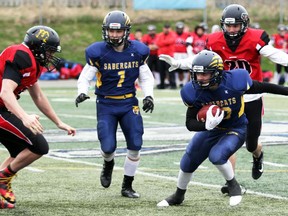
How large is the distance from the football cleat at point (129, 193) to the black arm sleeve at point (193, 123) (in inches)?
41.7

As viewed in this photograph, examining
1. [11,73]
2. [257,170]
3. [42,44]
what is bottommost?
[257,170]

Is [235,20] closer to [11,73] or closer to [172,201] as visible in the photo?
[172,201]

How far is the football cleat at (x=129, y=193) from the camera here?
26.9 feet

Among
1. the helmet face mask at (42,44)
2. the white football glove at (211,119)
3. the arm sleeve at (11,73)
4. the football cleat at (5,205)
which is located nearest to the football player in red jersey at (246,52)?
the white football glove at (211,119)

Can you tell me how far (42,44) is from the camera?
7.59m

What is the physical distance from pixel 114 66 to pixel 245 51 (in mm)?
1280

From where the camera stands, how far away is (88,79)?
8.62m

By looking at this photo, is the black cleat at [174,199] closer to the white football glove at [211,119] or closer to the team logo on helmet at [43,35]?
the white football glove at [211,119]

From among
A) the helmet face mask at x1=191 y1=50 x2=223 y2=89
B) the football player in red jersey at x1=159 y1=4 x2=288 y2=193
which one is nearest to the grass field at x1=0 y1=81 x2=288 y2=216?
the football player in red jersey at x1=159 y1=4 x2=288 y2=193

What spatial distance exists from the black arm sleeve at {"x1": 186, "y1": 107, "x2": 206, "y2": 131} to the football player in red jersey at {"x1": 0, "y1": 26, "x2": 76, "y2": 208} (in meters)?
1.03

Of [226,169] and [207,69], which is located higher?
[207,69]

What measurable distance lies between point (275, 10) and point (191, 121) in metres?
24.9

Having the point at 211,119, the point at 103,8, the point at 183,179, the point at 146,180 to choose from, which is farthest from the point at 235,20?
the point at 103,8

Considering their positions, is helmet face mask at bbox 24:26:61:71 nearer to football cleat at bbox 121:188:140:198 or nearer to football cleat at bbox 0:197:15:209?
football cleat at bbox 0:197:15:209
